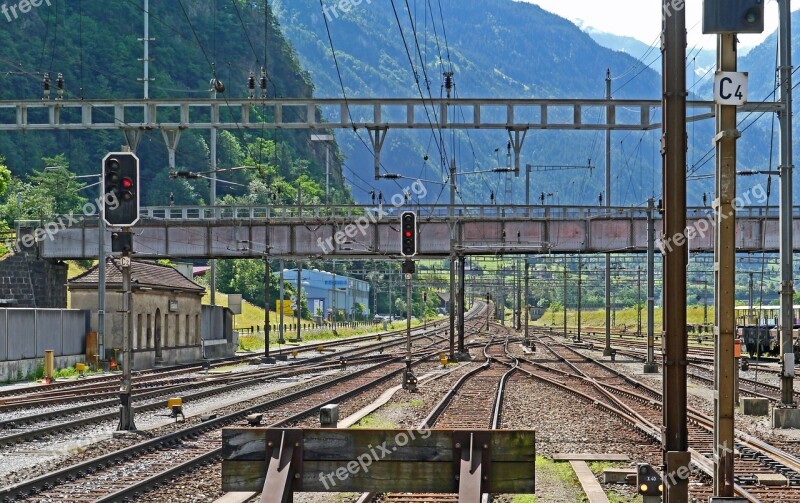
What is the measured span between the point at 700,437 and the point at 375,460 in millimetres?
11993

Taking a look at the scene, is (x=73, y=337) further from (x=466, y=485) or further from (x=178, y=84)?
(x=178, y=84)

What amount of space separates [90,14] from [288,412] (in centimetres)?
11262

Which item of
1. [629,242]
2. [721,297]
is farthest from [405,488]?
[629,242]

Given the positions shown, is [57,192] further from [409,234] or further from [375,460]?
[375,460]

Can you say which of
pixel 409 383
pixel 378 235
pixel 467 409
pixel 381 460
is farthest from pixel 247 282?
pixel 381 460

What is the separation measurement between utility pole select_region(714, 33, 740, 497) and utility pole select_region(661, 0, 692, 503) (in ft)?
0.97

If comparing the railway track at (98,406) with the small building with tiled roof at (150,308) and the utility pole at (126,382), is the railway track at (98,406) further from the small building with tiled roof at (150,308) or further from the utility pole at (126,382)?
the small building with tiled roof at (150,308)

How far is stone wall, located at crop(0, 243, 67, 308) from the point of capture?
52.5m

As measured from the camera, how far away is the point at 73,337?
4225 cm

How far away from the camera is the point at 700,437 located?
1864cm

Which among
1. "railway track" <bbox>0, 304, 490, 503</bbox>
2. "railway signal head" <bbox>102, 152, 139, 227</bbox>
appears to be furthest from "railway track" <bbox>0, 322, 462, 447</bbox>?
"railway signal head" <bbox>102, 152, 139, 227</bbox>

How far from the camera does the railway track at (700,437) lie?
13461mm

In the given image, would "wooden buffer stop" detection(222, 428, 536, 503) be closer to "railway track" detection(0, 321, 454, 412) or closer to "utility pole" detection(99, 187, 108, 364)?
"railway track" detection(0, 321, 454, 412)

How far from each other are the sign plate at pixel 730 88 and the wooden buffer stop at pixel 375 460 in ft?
12.2
